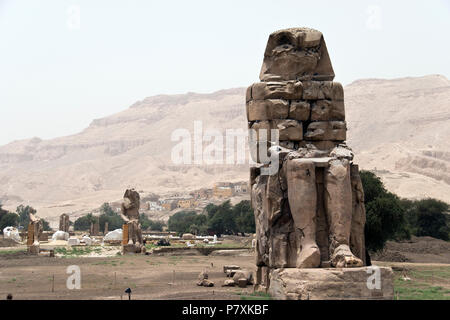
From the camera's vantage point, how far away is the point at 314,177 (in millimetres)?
11938

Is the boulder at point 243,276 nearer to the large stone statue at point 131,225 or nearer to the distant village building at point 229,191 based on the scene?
the large stone statue at point 131,225

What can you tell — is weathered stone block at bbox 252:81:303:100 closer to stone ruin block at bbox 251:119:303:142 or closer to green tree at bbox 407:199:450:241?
stone ruin block at bbox 251:119:303:142

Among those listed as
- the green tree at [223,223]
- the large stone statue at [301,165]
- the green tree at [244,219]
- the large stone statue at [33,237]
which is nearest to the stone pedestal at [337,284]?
the large stone statue at [301,165]

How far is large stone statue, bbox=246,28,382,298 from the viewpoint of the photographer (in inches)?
468

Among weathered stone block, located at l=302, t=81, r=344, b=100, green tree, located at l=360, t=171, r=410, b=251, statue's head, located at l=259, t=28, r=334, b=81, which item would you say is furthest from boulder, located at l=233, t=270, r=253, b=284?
green tree, located at l=360, t=171, r=410, b=251

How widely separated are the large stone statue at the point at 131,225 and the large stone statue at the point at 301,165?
17955 millimetres

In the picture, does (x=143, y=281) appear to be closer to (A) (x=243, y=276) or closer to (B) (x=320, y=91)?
(A) (x=243, y=276)

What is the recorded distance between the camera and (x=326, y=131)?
44.3ft

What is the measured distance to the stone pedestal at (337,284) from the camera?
1084 cm

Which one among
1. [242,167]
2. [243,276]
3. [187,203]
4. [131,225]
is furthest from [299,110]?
[242,167]

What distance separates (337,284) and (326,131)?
378 centimetres
